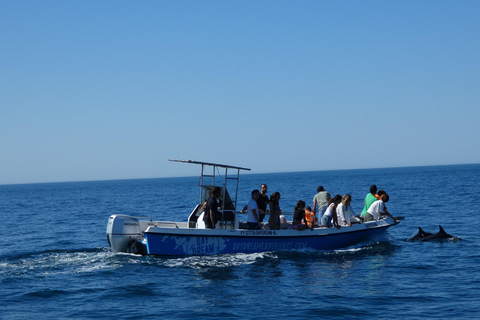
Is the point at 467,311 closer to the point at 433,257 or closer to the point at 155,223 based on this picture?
the point at 433,257

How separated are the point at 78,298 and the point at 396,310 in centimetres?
708

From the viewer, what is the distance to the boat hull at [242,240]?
48.6 ft

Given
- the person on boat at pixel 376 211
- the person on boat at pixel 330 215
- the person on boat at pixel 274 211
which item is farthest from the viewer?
the person on boat at pixel 376 211

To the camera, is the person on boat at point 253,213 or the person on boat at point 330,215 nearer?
the person on boat at point 253,213

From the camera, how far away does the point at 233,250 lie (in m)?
15.5

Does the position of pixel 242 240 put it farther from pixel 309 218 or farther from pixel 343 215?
pixel 343 215

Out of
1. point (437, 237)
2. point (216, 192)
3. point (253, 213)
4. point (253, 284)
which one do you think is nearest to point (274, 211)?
point (253, 213)

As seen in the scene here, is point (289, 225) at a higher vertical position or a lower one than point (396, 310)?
higher

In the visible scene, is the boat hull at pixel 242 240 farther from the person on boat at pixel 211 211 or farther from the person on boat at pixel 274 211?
the person on boat at pixel 274 211

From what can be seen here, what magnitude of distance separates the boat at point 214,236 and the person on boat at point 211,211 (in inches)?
9.6

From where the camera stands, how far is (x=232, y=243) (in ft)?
50.7

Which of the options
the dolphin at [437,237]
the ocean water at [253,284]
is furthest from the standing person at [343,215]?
the dolphin at [437,237]

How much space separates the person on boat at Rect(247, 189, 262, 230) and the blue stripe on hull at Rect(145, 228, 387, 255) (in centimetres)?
37

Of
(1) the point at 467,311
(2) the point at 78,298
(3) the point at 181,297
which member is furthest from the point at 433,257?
(2) the point at 78,298
